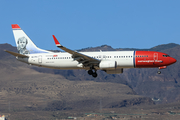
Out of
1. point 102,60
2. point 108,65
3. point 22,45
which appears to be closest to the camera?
point 108,65

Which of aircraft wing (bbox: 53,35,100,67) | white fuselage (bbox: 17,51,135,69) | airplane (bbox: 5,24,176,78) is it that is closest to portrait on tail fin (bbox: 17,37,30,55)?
airplane (bbox: 5,24,176,78)

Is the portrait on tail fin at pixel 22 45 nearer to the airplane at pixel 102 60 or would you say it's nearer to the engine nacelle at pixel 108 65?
the airplane at pixel 102 60

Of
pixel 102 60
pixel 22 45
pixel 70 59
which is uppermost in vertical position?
pixel 22 45

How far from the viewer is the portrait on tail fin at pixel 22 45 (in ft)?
249

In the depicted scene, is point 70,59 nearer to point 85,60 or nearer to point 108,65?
point 85,60

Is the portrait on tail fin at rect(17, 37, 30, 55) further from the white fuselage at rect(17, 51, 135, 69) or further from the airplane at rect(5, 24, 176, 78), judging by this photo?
the white fuselage at rect(17, 51, 135, 69)

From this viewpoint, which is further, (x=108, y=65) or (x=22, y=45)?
(x=22, y=45)

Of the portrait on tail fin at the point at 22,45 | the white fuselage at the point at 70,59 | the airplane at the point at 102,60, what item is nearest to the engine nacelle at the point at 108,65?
the airplane at the point at 102,60

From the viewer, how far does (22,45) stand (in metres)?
76.6

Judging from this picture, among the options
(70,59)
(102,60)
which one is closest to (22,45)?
(70,59)

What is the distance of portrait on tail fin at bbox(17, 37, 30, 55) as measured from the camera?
7594 centimetres

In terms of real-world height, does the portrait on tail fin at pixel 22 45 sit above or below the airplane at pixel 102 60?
above

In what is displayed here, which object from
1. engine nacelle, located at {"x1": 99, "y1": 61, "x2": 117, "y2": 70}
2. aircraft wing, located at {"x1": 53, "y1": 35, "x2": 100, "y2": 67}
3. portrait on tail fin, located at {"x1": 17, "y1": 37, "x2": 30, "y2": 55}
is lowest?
engine nacelle, located at {"x1": 99, "y1": 61, "x2": 117, "y2": 70}

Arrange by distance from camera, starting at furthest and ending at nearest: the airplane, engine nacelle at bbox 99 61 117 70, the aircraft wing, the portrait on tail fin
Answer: the portrait on tail fin → the airplane → engine nacelle at bbox 99 61 117 70 → the aircraft wing
